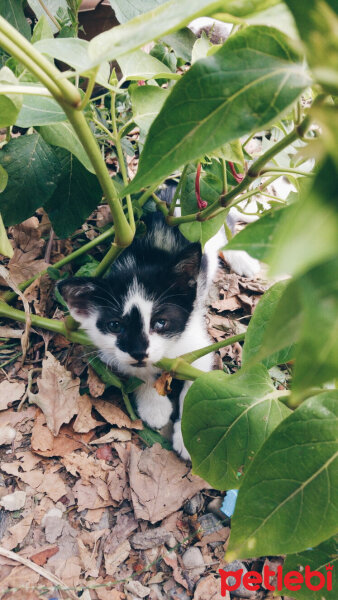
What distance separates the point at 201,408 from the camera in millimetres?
1003

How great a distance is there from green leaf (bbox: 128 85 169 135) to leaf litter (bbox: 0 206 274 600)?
839 millimetres

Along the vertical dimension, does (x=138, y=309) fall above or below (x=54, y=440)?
above

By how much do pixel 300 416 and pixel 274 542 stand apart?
0.22m

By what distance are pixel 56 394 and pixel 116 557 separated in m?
0.59

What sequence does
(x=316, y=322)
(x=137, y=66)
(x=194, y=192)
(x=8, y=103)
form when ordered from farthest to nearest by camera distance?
(x=194, y=192), (x=137, y=66), (x=8, y=103), (x=316, y=322)

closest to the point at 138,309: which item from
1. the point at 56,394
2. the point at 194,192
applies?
the point at 56,394

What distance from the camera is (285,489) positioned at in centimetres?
80

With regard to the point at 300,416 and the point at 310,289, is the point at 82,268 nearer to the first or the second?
the point at 300,416

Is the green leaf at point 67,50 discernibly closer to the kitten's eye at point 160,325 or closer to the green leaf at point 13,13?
the green leaf at point 13,13

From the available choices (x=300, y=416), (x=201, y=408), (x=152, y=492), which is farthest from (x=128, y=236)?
(x=152, y=492)

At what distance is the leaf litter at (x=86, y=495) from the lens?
1.38 m

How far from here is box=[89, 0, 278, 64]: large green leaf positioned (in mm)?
486

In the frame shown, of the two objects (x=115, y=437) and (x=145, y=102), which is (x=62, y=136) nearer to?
(x=145, y=102)

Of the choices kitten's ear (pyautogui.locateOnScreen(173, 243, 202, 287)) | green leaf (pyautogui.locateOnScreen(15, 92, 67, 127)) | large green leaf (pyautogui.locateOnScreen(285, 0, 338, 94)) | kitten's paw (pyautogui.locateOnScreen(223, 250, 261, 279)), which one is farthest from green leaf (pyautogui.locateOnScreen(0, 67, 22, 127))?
kitten's paw (pyautogui.locateOnScreen(223, 250, 261, 279))
